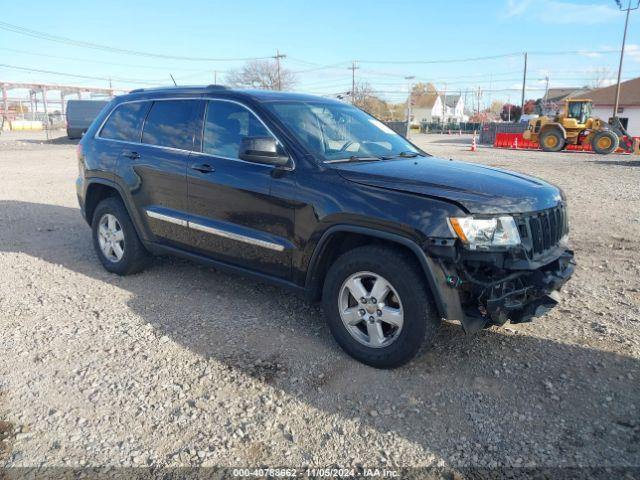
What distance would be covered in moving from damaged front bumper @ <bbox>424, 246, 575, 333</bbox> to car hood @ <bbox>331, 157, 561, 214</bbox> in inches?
12.9

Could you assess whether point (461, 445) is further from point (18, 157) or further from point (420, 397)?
point (18, 157)

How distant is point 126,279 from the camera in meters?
5.46

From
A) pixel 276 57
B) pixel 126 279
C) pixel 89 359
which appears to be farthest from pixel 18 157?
pixel 276 57

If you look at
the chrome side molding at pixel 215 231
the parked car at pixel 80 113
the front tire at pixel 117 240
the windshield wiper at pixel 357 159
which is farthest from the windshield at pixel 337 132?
the parked car at pixel 80 113

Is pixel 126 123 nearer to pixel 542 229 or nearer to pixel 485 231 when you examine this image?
pixel 485 231

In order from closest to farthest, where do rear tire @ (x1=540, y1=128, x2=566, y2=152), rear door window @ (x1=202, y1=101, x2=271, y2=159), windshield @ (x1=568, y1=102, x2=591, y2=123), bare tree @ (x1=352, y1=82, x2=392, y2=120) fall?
rear door window @ (x1=202, y1=101, x2=271, y2=159) → rear tire @ (x1=540, y1=128, x2=566, y2=152) → windshield @ (x1=568, y1=102, x2=591, y2=123) → bare tree @ (x1=352, y1=82, x2=392, y2=120)

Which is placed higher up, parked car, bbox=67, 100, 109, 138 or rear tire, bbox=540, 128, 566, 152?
parked car, bbox=67, 100, 109, 138

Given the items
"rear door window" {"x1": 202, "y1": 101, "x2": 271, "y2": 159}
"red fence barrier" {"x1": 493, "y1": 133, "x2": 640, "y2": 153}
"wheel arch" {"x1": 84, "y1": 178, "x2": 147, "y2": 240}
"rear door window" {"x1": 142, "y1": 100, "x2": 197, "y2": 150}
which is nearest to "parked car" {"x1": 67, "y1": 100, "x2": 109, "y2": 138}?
"red fence barrier" {"x1": 493, "y1": 133, "x2": 640, "y2": 153}

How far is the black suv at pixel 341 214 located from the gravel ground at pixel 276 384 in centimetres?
42

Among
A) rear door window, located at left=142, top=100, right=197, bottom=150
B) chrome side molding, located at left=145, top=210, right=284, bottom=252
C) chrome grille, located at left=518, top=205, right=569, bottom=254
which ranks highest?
rear door window, located at left=142, top=100, right=197, bottom=150

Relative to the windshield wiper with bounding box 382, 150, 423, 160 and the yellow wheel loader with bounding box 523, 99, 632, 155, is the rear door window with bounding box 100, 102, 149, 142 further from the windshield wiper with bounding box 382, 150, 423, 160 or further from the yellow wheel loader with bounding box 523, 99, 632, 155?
the yellow wheel loader with bounding box 523, 99, 632, 155

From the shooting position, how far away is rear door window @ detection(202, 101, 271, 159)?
428 centimetres

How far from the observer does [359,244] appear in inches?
148

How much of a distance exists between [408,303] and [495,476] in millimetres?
1096
